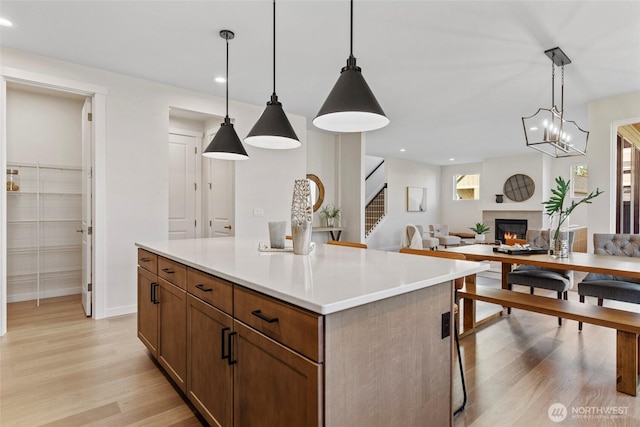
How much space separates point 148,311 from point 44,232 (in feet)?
9.65

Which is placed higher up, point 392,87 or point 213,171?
point 392,87

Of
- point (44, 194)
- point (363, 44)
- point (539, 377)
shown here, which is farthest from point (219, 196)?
point (539, 377)

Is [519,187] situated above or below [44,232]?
above

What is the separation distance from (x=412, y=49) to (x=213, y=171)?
324 centimetres

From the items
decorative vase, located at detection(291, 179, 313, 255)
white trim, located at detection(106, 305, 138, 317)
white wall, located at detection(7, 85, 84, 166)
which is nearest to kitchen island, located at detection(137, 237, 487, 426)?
decorative vase, located at detection(291, 179, 313, 255)

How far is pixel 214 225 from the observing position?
5055 millimetres

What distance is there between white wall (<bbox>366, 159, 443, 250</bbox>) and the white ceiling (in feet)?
16.8

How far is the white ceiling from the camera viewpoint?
252cm

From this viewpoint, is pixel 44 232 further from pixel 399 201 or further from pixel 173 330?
pixel 399 201

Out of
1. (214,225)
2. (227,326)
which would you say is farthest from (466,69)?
(214,225)

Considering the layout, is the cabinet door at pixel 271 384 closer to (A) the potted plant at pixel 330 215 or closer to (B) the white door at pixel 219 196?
(B) the white door at pixel 219 196

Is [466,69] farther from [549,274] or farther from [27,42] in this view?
[27,42]

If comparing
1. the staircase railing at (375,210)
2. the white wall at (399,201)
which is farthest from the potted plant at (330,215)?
the staircase railing at (375,210)

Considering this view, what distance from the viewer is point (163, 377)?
90.7 inches
